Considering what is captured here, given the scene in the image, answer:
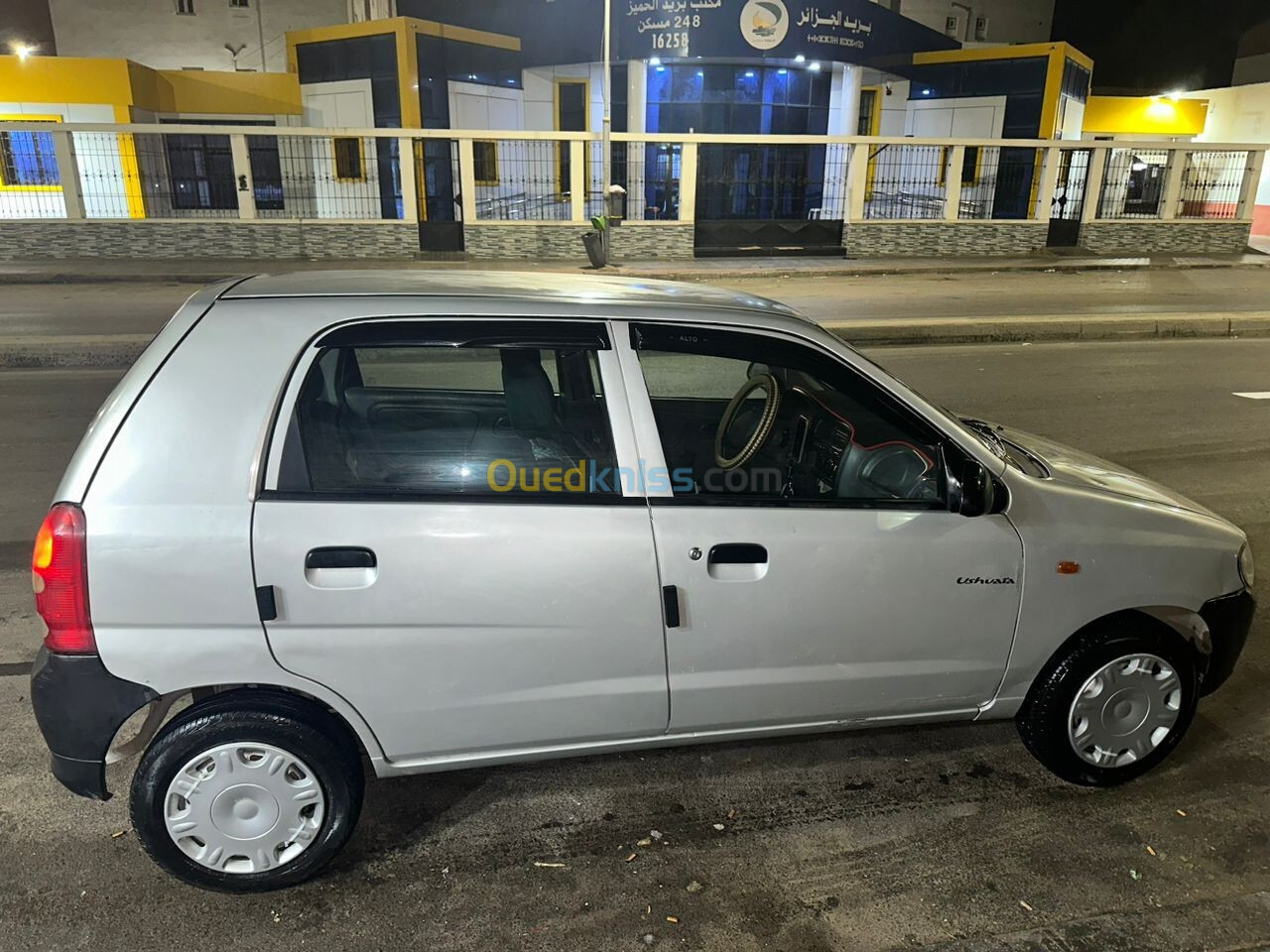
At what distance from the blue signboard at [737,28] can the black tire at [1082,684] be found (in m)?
23.0

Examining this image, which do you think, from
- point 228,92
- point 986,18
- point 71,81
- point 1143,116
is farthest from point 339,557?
point 986,18

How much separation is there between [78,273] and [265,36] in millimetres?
18760

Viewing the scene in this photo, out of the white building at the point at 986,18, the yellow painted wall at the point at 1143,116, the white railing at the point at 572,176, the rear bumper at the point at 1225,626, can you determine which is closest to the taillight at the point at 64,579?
the rear bumper at the point at 1225,626

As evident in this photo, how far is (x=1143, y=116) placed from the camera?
3650cm

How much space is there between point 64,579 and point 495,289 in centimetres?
148

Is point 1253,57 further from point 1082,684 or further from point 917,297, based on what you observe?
point 1082,684

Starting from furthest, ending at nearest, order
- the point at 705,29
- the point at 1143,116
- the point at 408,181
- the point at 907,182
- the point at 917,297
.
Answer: the point at 1143,116 < the point at 705,29 < the point at 907,182 < the point at 408,181 < the point at 917,297

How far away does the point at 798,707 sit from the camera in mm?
3025

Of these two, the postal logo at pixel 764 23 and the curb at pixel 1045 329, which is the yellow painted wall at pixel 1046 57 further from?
Result: the curb at pixel 1045 329

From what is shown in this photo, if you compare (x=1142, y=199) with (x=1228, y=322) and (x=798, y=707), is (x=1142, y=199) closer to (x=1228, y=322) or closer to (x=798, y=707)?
(x=1228, y=322)

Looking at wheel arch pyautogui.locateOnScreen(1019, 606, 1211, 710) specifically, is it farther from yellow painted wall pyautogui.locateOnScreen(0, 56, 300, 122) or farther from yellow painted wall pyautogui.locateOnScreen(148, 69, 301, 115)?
yellow painted wall pyautogui.locateOnScreen(148, 69, 301, 115)

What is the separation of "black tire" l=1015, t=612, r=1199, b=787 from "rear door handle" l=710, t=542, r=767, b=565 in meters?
1.20

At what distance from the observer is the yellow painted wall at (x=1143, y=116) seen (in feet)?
117

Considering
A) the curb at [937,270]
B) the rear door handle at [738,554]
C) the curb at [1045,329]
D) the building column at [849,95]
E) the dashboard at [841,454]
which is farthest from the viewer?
the building column at [849,95]
